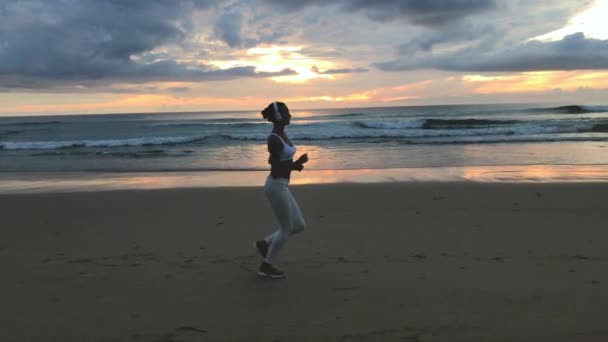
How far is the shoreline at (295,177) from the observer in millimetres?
A: 11188

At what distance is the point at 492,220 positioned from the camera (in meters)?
7.03

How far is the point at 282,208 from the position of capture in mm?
4426

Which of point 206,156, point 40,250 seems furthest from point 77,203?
point 206,156

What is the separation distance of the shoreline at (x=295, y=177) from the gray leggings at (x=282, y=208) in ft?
21.9

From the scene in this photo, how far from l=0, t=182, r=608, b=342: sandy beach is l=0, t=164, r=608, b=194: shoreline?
108 inches

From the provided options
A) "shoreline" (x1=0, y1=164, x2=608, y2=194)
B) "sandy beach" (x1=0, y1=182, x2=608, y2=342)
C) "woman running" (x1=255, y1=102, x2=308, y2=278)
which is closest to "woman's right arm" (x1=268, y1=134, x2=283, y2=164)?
"woman running" (x1=255, y1=102, x2=308, y2=278)

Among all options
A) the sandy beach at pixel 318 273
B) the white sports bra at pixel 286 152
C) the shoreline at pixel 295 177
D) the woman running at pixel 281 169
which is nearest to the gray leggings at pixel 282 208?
the woman running at pixel 281 169

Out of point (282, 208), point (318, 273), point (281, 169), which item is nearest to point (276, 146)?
point (281, 169)

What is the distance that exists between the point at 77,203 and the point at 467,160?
39.8 ft

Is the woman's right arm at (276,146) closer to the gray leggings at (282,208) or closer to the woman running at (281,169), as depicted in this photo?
the woman running at (281,169)

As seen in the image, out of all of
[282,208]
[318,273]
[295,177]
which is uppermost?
[282,208]

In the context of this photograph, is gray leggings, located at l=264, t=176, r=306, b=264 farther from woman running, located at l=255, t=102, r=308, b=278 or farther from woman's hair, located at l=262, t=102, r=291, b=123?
woman's hair, located at l=262, t=102, r=291, b=123

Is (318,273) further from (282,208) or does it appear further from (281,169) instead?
(281,169)

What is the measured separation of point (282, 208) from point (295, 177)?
310 inches
